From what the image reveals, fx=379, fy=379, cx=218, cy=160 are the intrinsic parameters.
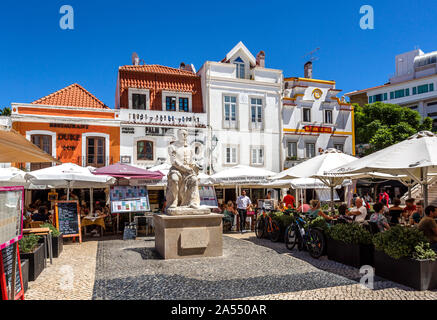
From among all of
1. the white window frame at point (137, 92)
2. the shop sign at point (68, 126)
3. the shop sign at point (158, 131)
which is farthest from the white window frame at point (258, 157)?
the shop sign at point (68, 126)

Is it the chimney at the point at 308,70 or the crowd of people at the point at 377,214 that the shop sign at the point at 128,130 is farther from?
the chimney at the point at 308,70

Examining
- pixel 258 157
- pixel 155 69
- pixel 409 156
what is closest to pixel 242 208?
pixel 409 156

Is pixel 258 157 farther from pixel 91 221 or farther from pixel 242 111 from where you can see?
pixel 91 221

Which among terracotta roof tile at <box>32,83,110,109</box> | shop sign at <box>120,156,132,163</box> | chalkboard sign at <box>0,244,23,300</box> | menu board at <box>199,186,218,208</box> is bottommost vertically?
chalkboard sign at <box>0,244,23,300</box>

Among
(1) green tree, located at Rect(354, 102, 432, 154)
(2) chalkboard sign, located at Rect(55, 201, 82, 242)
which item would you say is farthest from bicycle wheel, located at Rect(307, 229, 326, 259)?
(1) green tree, located at Rect(354, 102, 432, 154)

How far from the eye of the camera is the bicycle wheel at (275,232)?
11.9 meters

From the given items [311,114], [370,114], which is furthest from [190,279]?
[370,114]

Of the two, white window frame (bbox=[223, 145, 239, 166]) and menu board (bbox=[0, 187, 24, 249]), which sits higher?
white window frame (bbox=[223, 145, 239, 166])

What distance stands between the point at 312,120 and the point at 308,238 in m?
20.2

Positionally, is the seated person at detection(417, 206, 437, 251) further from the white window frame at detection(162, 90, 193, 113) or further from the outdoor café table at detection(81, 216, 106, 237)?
the white window frame at detection(162, 90, 193, 113)

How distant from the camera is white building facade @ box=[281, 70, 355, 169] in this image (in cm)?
2760

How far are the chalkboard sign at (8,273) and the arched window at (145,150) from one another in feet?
58.2

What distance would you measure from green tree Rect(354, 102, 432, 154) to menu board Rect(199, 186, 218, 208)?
26.7 m

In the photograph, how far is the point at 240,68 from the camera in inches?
1065
